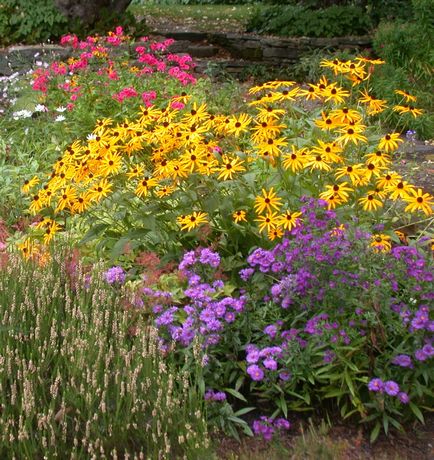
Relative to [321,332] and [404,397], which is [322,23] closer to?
[321,332]

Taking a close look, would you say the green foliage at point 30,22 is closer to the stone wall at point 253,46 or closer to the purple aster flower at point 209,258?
the stone wall at point 253,46

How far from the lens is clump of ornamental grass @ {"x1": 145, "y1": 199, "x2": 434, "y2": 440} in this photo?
3.35 meters

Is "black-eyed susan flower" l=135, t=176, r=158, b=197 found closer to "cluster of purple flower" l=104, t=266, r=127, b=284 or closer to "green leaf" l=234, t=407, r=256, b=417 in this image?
"cluster of purple flower" l=104, t=266, r=127, b=284

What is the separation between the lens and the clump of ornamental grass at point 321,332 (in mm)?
3346

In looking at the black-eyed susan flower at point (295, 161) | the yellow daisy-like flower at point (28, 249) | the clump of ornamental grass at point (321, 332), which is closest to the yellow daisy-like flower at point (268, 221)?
the clump of ornamental grass at point (321, 332)

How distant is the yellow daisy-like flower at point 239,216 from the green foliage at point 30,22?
7.36 meters

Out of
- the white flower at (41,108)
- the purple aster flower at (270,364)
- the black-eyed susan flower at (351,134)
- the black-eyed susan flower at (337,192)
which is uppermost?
the black-eyed susan flower at (351,134)

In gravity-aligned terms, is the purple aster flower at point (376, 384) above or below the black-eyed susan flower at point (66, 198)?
below

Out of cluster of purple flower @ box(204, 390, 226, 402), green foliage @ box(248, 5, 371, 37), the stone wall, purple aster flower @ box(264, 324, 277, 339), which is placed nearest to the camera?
cluster of purple flower @ box(204, 390, 226, 402)

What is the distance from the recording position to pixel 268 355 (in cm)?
339

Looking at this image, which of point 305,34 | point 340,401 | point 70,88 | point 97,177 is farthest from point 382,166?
point 305,34

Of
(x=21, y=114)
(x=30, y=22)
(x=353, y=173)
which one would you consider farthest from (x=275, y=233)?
(x=30, y=22)

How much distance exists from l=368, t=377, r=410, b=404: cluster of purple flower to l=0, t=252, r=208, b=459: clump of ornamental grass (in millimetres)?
676

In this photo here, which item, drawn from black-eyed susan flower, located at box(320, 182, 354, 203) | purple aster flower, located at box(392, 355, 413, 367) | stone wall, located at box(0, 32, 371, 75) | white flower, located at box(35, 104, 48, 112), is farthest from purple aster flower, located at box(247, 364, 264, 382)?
stone wall, located at box(0, 32, 371, 75)
